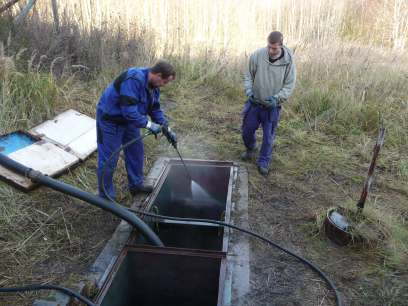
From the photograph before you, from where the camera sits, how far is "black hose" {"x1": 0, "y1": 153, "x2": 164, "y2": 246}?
235 centimetres

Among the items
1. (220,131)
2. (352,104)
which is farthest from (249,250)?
(352,104)

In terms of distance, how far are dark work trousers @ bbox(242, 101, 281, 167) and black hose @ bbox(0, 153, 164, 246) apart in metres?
1.95

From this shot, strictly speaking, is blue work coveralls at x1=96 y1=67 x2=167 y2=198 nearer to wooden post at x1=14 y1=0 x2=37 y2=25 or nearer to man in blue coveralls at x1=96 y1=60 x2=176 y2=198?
man in blue coveralls at x1=96 y1=60 x2=176 y2=198

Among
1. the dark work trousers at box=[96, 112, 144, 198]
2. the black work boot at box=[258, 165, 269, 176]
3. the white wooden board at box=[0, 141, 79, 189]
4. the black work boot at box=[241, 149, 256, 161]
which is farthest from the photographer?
the black work boot at box=[241, 149, 256, 161]

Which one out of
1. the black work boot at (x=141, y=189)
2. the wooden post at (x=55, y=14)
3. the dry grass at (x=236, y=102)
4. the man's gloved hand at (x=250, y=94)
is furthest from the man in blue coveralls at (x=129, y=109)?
the wooden post at (x=55, y=14)

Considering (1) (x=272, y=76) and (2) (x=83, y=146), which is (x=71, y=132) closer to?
(2) (x=83, y=146)

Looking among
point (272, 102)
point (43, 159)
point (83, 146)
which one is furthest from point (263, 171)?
point (43, 159)

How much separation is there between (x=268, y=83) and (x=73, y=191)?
2.49 m

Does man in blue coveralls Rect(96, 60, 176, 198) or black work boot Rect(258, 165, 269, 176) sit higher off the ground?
man in blue coveralls Rect(96, 60, 176, 198)

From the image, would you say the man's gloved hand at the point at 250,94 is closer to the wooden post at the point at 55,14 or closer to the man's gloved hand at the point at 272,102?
the man's gloved hand at the point at 272,102

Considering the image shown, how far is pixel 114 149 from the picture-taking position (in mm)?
3285

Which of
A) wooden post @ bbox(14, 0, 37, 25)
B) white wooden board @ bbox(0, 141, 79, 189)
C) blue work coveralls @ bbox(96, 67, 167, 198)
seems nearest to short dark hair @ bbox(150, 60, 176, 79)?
blue work coveralls @ bbox(96, 67, 167, 198)

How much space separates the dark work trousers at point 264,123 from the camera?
412 centimetres

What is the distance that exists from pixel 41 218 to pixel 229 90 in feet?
14.5
